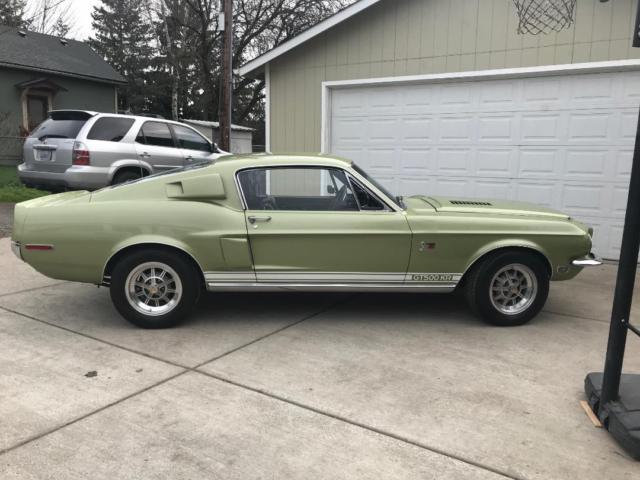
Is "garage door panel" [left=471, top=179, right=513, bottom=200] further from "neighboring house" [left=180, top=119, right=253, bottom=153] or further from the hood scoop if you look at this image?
"neighboring house" [left=180, top=119, right=253, bottom=153]

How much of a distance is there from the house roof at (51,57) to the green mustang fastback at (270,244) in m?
19.1

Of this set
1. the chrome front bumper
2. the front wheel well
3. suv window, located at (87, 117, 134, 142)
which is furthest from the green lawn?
the chrome front bumper

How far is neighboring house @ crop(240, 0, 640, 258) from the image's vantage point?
24.9 feet

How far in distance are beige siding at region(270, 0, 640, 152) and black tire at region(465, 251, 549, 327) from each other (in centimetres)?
424

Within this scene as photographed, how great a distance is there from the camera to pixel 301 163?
16.2ft

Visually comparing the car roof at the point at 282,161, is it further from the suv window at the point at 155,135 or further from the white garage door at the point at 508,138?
the suv window at the point at 155,135

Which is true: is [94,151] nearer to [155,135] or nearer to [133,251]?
[155,135]

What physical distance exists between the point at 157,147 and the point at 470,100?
17.2 ft

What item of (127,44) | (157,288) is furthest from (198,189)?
(127,44)

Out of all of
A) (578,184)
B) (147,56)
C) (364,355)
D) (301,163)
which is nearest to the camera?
(364,355)

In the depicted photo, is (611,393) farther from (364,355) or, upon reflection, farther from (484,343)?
(364,355)

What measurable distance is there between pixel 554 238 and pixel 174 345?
3.30 m

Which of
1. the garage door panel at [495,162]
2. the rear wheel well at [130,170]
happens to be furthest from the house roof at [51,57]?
the garage door panel at [495,162]

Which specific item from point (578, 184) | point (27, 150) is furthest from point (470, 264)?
point (27, 150)
